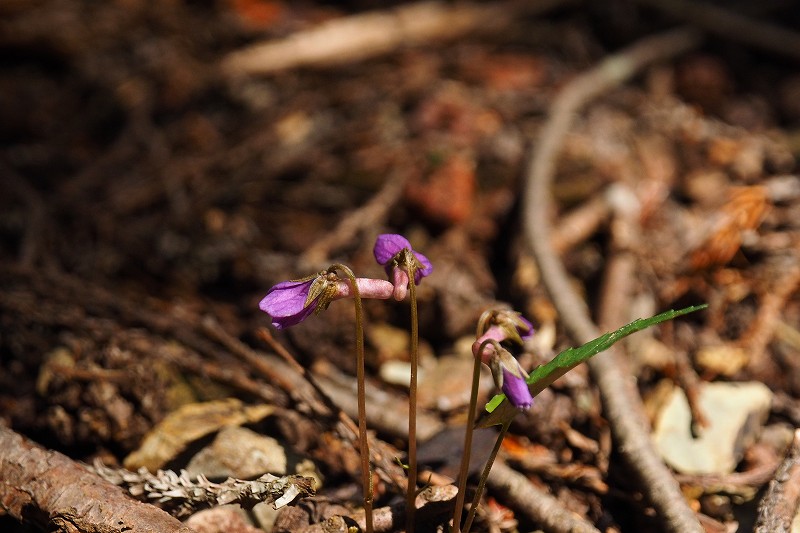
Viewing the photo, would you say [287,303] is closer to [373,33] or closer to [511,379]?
[511,379]

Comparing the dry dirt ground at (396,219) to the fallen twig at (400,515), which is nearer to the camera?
the fallen twig at (400,515)

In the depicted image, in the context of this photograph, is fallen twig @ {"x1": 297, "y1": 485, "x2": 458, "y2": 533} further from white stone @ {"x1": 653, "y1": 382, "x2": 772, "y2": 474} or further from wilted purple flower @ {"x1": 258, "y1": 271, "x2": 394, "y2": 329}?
white stone @ {"x1": 653, "y1": 382, "x2": 772, "y2": 474}

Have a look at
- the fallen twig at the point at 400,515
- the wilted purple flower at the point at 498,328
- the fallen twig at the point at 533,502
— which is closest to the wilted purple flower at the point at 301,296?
the wilted purple flower at the point at 498,328

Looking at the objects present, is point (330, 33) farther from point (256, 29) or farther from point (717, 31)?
point (717, 31)

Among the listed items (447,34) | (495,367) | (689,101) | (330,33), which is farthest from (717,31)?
(495,367)

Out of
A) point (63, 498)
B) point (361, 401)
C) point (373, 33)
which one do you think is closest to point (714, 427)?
point (361, 401)

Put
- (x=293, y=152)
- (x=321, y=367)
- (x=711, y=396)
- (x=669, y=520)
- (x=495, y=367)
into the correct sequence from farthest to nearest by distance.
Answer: (x=293, y=152) → (x=321, y=367) → (x=711, y=396) → (x=669, y=520) → (x=495, y=367)

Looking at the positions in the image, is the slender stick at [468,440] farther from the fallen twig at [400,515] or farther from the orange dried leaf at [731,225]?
the orange dried leaf at [731,225]
